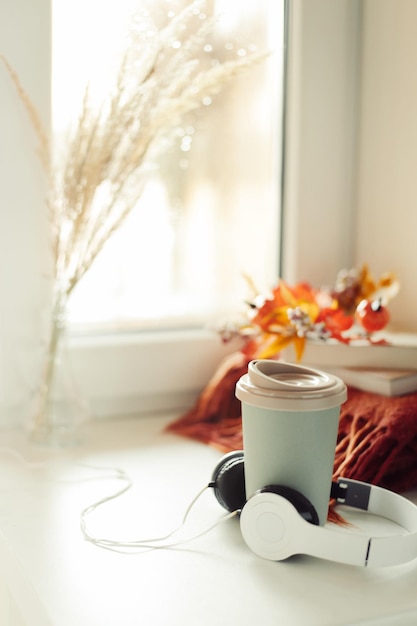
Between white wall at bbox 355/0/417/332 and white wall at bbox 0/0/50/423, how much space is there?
48 cm

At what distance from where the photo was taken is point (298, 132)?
1160 mm

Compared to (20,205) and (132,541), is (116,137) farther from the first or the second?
(132,541)

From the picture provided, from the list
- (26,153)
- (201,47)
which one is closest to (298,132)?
(201,47)

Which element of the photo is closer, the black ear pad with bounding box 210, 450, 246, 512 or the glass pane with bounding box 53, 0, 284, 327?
the black ear pad with bounding box 210, 450, 246, 512

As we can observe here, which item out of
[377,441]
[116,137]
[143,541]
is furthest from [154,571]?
[116,137]

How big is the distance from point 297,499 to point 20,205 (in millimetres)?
561

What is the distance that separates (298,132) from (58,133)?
1.18 ft

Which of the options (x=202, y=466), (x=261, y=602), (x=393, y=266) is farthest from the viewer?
(x=393, y=266)

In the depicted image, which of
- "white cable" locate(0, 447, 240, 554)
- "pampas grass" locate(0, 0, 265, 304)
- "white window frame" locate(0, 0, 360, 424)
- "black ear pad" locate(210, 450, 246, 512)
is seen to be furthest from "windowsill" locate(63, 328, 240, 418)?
"black ear pad" locate(210, 450, 246, 512)

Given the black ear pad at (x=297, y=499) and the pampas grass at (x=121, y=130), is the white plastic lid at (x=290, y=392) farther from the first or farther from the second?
the pampas grass at (x=121, y=130)

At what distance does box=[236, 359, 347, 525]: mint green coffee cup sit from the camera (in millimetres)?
662

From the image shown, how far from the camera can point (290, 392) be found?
0.66 m

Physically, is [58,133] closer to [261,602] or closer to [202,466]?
[202,466]

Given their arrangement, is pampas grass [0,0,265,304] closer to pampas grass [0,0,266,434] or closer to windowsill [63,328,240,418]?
pampas grass [0,0,266,434]
